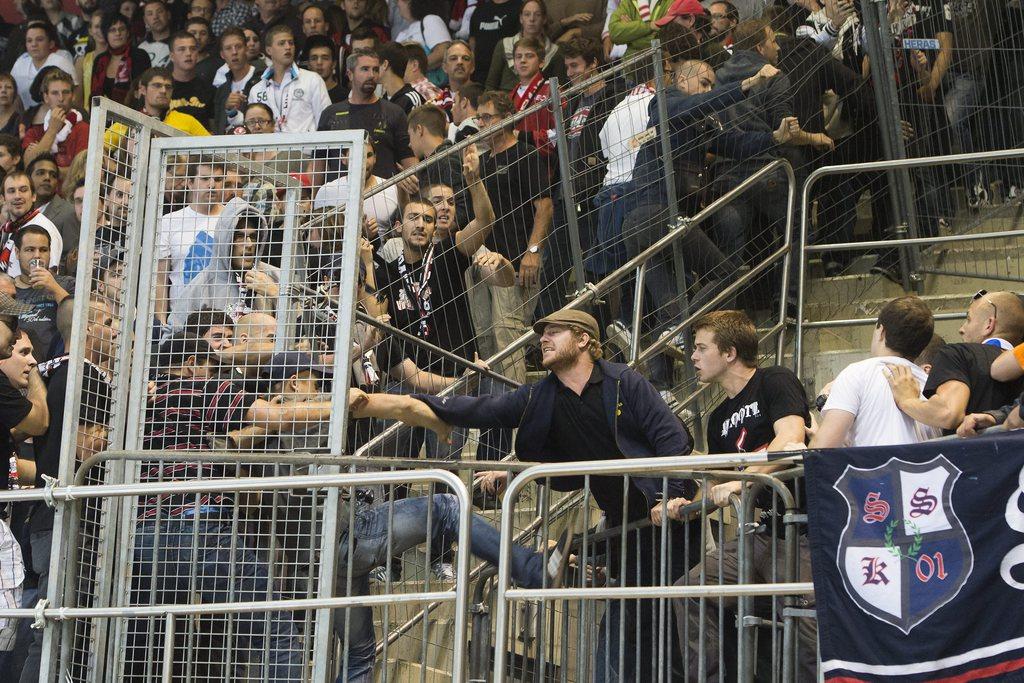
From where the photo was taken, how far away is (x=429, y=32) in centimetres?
1283

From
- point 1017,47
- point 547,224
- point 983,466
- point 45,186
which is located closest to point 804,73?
point 1017,47

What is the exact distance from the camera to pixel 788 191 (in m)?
8.80

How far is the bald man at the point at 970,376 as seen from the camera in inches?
229

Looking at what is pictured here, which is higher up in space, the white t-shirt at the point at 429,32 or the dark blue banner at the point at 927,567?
the white t-shirt at the point at 429,32

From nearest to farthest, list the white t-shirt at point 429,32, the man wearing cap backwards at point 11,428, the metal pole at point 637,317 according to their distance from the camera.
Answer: the man wearing cap backwards at point 11,428 < the metal pole at point 637,317 < the white t-shirt at point 429,32

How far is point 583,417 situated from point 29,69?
1054 cm

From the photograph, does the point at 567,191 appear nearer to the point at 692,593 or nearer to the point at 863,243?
the point at 863,243

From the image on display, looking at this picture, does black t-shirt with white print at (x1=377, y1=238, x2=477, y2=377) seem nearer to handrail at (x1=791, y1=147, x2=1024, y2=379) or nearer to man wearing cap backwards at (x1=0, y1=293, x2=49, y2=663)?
man wearing cap backwards at (x1=0, y1=293, x2=49, y2=663)

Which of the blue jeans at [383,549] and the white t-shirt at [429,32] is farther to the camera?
the white t-shirt at [429,32]

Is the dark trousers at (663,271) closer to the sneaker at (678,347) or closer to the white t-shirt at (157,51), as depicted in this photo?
the sneaker at (678,347)

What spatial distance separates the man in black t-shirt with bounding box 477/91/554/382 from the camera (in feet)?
25.6

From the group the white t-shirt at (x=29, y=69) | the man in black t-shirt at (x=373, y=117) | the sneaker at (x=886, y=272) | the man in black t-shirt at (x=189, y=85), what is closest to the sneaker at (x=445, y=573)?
the sneaker at (x=886, y=272)

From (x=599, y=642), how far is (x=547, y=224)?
3.07 m

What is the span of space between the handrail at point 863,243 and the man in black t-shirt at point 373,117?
3189 millimetres
